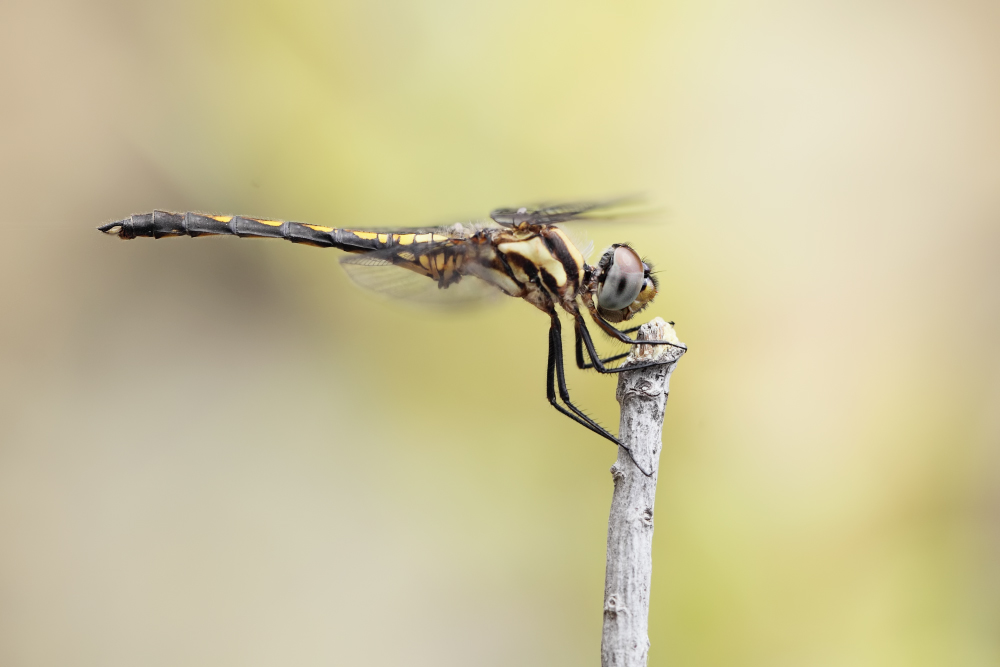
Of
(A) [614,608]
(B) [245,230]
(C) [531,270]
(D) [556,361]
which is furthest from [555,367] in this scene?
(B) [245,230]

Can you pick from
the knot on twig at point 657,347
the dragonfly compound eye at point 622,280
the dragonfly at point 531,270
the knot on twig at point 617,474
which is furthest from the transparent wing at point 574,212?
the knot on twig at point 617,474

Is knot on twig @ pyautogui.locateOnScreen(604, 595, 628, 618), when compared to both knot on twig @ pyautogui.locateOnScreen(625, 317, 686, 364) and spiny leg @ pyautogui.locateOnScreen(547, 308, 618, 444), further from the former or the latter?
spiny leg @ pyautogui.locateOnScreen(547, 308, 618, 444)

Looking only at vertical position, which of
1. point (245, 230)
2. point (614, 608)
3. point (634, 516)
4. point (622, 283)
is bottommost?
point (614, 608)

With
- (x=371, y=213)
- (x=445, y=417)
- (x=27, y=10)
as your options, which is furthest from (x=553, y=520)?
(x=27, y=10)

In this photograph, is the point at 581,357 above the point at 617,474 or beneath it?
above

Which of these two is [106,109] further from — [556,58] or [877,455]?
[877,455]

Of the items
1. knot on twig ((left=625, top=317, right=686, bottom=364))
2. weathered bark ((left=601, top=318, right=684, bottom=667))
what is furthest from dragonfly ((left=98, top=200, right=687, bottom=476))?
weathered bark ((left=601, top=318, right=684, bottom=667))

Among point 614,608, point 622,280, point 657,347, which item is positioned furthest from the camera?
point 622,280

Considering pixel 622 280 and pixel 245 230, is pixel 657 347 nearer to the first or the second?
pixel 622 280

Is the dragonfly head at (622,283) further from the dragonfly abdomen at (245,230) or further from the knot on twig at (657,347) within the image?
the dragonfly abdomen at (245,230)
